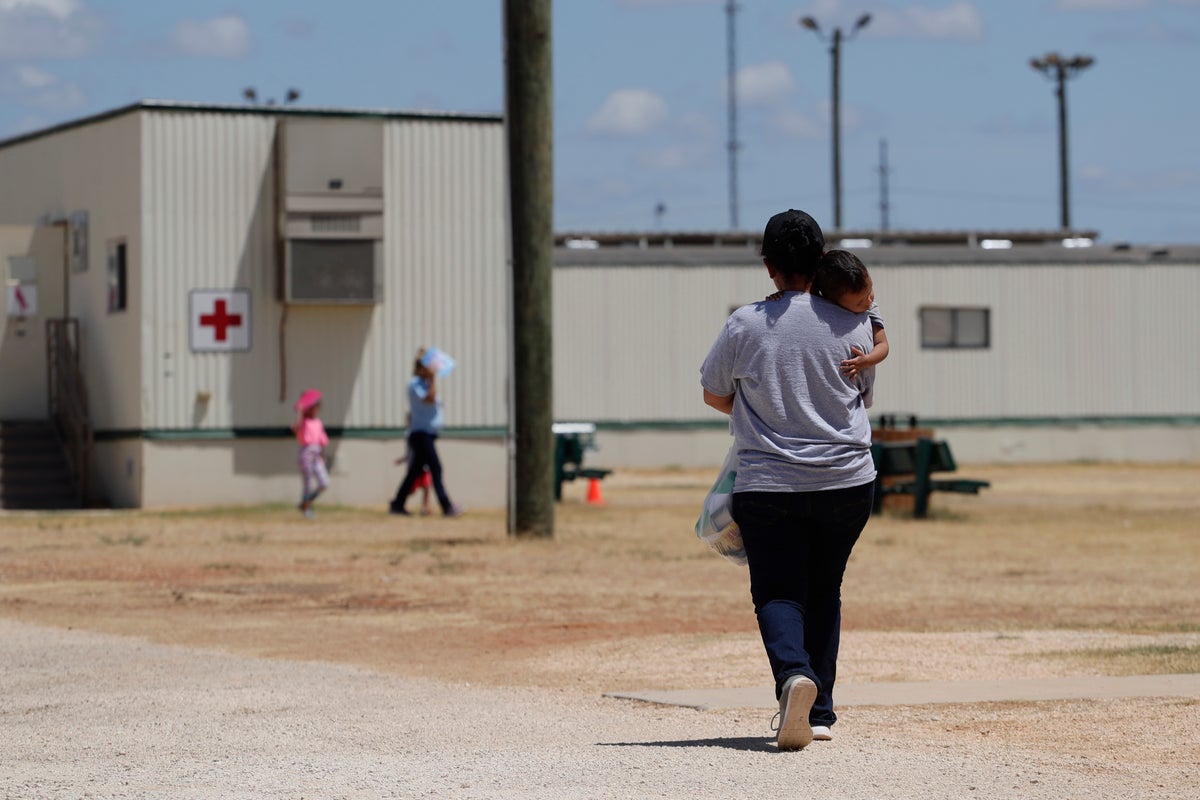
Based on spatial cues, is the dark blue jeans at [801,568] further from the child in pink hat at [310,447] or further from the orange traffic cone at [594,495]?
the orange traffic cone at [594,495]

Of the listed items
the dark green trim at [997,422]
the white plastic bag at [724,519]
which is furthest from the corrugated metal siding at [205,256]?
the white plastic bag at [724,519]

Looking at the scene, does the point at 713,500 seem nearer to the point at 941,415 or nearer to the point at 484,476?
the point at 484,476

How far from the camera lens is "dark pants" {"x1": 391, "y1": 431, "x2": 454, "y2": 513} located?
2116 cm

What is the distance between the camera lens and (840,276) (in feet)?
22.0

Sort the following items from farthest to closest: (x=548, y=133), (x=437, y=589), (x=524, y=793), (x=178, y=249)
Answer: (x=178, y=249)
(x=548, y=133)
(x=437, y=589)
(x=524, y=793)

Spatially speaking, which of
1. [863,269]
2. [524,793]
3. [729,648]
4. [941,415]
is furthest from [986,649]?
[941,415]

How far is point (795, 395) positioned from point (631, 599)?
22.5 feet

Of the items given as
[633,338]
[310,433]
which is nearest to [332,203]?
[310,433]

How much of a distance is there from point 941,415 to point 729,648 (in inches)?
1059

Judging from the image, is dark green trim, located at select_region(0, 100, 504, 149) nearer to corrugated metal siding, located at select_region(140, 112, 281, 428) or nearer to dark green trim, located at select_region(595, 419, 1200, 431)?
corrugated metal siding, located at select_region(140, 112, 281, 428)

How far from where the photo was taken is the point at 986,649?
10.0m

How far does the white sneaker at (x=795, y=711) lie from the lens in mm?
6441

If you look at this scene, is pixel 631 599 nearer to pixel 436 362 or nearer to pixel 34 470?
pixel 436 362

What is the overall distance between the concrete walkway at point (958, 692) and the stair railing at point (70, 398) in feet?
54.6
